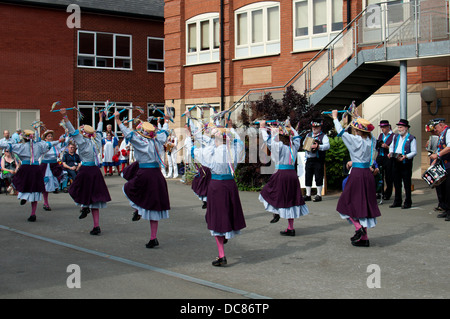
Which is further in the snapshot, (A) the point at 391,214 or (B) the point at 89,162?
(A) the point at 391,214

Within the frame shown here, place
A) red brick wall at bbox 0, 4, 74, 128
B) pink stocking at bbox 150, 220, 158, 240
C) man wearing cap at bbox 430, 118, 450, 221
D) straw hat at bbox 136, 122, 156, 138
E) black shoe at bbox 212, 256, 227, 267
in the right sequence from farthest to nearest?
red brick wall at bbox 0, 4, 74, 128
man wearing cap at bbox 430, 118, 450, 221
straw hat at bbox 136, 122, 156, 138
pink stocking at bbox 150, 220, 158, 240
black shoe at bbox 212, 256, 227, 267

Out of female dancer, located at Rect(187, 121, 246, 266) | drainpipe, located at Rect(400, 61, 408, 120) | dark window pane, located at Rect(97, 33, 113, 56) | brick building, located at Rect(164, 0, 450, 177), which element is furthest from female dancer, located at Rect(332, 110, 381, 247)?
dark window pane, located at Rect(97, 33, 113, 56)

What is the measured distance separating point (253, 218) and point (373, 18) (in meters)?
7.60

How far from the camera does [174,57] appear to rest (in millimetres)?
25328

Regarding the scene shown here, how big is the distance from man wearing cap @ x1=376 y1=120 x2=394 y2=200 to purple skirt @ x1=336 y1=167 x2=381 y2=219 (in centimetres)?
480

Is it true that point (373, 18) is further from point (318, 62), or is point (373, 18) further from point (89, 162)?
point (89, 162)

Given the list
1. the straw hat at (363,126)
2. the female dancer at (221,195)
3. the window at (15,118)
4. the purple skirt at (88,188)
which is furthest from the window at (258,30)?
the female dancer at (221,195)

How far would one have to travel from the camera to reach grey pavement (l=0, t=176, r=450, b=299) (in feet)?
20.8

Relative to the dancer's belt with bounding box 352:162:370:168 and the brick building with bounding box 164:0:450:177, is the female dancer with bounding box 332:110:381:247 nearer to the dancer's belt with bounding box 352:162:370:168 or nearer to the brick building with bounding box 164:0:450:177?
the dancer's belt with bounding box 352:162:370:168

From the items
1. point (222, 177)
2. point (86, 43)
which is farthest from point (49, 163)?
point (86, 43)

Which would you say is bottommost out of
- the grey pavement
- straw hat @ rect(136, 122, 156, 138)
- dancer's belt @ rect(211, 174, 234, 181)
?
the grey pavement

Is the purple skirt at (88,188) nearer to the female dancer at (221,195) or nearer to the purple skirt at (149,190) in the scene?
the purple skirt at (149,190)

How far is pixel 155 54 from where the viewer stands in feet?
108
